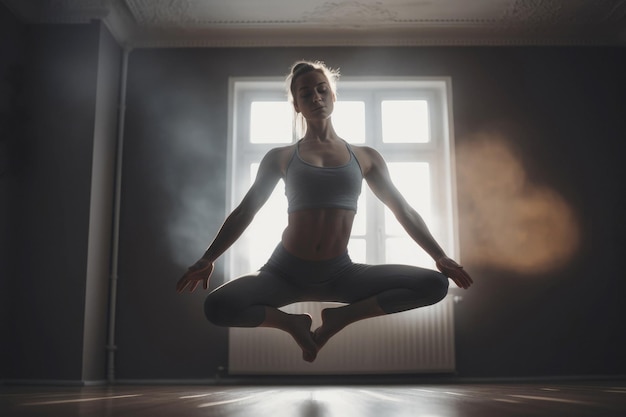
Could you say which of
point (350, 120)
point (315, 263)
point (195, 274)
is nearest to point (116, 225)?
point (350, 120)

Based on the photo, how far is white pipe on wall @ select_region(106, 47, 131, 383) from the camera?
4.01 m

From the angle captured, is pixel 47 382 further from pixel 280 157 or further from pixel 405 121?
pixel 405 121

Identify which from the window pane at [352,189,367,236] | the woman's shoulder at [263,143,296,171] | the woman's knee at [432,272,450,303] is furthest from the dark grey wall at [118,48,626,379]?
the woman's knee at [432,272,450,303]

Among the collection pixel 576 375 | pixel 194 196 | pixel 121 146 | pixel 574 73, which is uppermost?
pixel 574 73

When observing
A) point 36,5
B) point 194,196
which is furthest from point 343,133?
point 36,5

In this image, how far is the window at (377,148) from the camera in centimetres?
422

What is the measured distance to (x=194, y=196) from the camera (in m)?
4.20

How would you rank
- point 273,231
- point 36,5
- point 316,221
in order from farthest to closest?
point 273,231 < point 36,5 < point 316,221

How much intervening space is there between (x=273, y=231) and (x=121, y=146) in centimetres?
118

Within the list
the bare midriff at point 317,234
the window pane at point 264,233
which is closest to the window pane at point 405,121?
the window pane at point 264,233

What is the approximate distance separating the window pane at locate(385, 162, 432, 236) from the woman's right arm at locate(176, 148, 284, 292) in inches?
88.8

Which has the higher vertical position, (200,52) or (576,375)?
(200,52)

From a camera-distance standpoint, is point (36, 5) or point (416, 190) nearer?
point (36, 5)

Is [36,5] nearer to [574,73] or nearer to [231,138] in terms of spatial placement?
[231,138]
